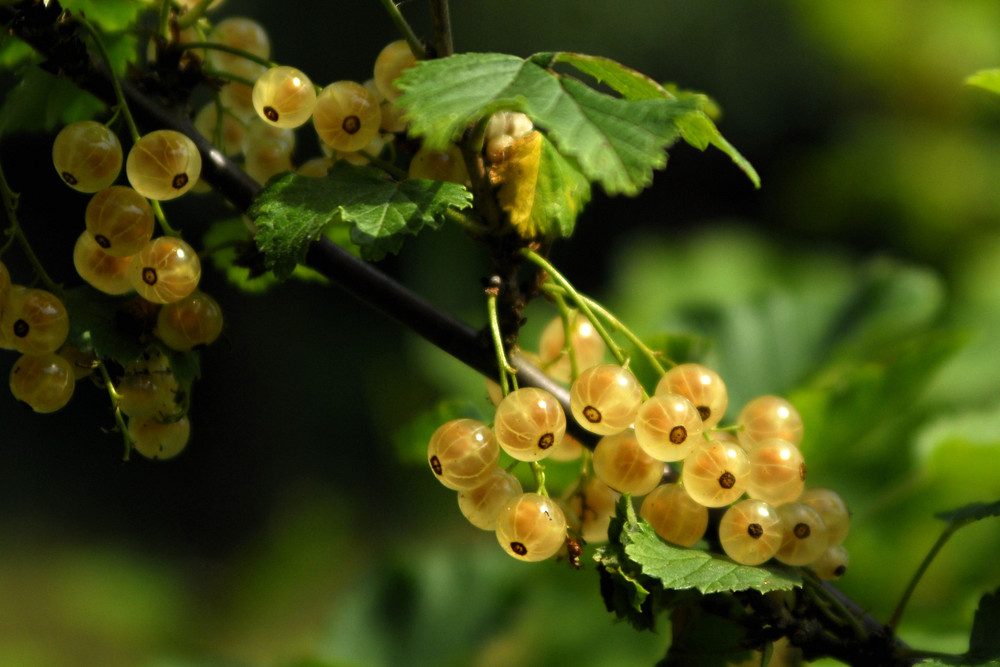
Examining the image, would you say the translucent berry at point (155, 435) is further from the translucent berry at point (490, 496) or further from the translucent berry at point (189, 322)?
the translucent berry at point (490, 496)

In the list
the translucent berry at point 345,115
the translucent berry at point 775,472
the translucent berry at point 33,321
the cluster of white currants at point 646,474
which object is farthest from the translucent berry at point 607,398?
the translucent berry at point 33,321

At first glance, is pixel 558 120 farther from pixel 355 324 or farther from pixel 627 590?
pixel 355 324

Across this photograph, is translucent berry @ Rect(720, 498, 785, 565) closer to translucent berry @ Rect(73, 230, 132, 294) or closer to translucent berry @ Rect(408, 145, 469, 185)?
translucent berry @ Rect(408, 145, 469, 185)

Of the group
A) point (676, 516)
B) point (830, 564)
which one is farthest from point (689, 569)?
point (830, 564)

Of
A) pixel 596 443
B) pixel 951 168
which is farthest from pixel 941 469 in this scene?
pixel 951 168

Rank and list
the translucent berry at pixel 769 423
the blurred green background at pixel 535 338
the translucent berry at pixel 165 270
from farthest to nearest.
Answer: the blurred green background at pixel 535 338 < the translucent berry at pixel 769 423 < the translucent berry at pixel 165 270

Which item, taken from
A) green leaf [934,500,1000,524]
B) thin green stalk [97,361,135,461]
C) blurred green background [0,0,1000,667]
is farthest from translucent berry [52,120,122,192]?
green leaf [934,500,1000,524]
